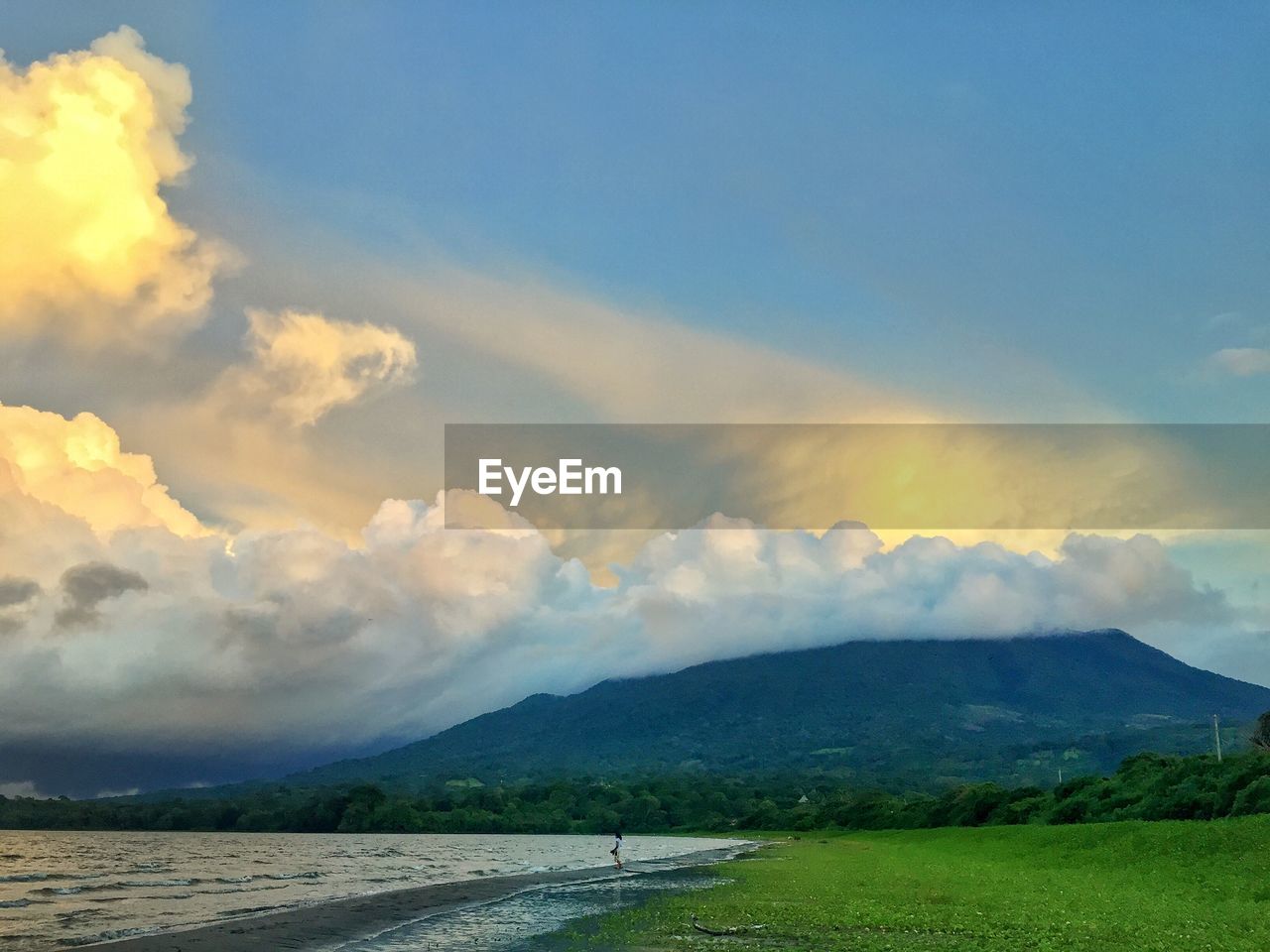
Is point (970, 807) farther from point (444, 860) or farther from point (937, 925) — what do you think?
point (937, 925)

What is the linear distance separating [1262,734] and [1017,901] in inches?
4062

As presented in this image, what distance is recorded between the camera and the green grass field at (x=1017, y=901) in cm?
3478

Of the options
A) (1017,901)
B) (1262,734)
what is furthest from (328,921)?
(1262,734)

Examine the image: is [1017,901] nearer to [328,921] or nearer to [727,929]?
[727,929]

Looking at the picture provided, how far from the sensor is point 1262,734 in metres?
129

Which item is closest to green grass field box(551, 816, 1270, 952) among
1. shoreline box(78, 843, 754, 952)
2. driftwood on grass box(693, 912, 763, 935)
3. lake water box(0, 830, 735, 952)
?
driftwood on grass box(693, 912, 763, 935)

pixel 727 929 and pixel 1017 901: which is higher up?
pixel 727 929

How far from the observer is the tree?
12678 cm

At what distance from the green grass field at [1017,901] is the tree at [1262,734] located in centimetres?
6174

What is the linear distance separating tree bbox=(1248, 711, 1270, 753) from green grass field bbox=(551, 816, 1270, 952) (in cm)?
6174

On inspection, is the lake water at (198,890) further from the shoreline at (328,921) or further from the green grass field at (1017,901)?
the green grass field at (1017,901)

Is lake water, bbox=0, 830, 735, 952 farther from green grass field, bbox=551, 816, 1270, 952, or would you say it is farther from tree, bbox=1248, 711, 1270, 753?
tree, bbox=1248, 711, 1270, 753

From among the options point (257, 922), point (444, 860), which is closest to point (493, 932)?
point (257, 922)

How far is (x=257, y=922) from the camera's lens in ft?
167
